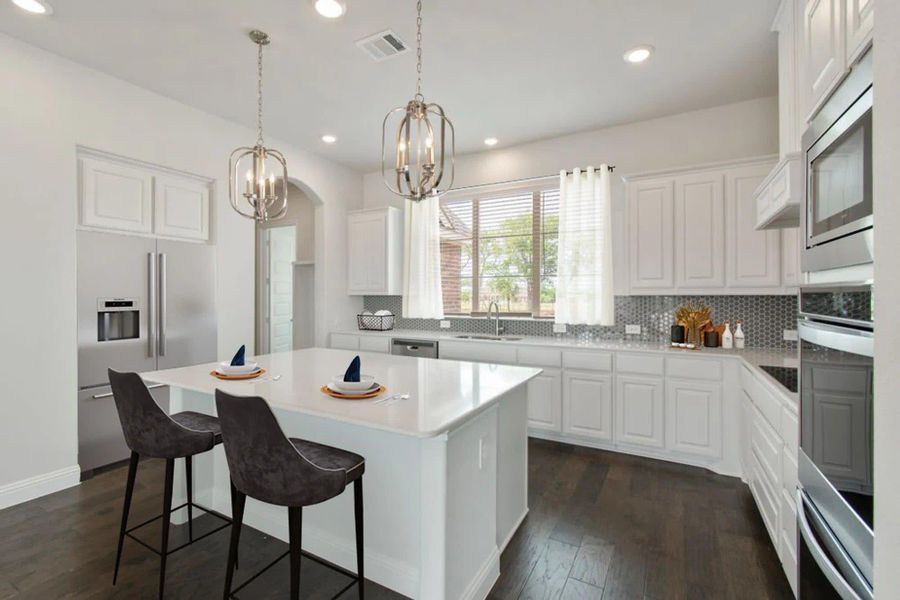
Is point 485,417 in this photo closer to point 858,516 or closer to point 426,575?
point 426,575

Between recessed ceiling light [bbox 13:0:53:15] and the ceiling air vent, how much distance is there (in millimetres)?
1753

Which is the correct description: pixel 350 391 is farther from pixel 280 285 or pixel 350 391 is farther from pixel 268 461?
pixel 280 285

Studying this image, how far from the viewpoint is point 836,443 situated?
47.4 inches

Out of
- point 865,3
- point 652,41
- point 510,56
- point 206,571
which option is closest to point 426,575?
point 206,571

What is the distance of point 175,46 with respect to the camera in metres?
2.85

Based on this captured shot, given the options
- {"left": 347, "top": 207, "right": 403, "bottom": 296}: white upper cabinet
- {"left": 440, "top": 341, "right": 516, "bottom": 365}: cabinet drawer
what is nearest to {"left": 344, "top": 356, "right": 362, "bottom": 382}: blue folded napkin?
{"left": 440, "top": 341, "right": 516, "bottom": 365}: cabinet drawer

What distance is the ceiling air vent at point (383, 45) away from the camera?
2711 mm

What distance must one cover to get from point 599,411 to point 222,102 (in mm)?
4176

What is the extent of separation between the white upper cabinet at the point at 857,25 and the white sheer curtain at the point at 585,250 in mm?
2760

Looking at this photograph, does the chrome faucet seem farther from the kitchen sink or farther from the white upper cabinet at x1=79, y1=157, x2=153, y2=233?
the white upper cabinet at x1=79, y1=157, x2=153, y2=233

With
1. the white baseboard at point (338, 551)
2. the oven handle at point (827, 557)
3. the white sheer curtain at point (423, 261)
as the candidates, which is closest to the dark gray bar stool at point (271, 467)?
the white baseboard at point (338, 551)

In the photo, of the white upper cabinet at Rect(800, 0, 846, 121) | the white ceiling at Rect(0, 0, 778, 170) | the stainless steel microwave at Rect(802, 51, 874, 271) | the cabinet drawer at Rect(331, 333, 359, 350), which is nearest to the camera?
the stainless steel microwave at Rect(802, 51, 874, 271)

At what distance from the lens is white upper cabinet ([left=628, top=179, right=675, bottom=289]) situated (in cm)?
360

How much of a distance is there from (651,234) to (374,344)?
304 centimetres
